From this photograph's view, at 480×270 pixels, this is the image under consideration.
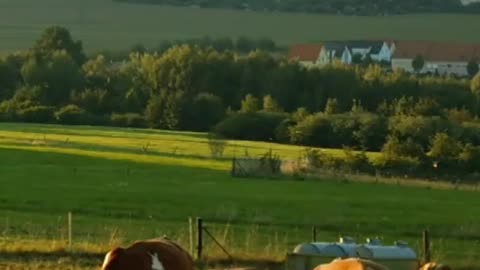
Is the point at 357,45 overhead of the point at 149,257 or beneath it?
overhead

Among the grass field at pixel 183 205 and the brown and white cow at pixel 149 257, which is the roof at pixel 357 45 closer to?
the grass field at pixel 183 205

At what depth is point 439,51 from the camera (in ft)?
615

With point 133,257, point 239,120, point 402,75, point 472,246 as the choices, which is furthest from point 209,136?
point 133,257

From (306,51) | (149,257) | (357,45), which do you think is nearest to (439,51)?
(357,45)

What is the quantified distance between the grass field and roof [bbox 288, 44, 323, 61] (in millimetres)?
96706

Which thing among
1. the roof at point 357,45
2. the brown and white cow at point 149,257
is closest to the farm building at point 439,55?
the roof at point 357,45

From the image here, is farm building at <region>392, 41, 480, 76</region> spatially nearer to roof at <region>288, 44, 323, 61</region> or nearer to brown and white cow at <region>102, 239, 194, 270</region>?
roof at <region>288, 44, 323, 61</region>

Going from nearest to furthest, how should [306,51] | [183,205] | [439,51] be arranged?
1. [183,205]
2. [306,51]
3. [439,51]

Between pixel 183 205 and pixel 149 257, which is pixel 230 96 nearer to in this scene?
pixel 183 205

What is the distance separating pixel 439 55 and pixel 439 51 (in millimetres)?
1184

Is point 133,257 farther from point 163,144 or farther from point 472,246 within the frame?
point 163,144

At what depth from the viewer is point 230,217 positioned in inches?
1618

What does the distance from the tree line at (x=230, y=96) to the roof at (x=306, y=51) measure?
50577 millimetres

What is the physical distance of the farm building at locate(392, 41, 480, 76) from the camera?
181000mm
